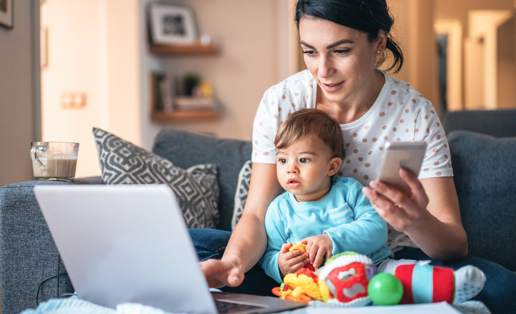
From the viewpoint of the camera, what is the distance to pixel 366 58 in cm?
176

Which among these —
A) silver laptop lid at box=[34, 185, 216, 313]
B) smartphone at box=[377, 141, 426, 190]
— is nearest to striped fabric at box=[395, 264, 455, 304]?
smartphone at box=[377, 141, 426, 190]

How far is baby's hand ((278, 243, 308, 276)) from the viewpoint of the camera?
62.6 inches

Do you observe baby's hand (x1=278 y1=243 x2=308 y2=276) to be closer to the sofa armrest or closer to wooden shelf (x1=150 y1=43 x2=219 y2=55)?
the sofa armrest

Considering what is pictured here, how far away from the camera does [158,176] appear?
89.5 inches

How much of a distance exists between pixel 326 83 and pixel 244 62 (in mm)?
3870

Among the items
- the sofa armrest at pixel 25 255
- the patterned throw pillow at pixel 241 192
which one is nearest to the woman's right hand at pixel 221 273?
the sofa armrest at pixel 25 255

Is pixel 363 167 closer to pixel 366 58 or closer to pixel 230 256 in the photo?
pixel 366 58

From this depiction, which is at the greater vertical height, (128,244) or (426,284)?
(128,244)

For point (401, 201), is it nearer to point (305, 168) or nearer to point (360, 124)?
point (305, 168)

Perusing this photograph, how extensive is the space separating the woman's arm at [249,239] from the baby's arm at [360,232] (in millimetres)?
169

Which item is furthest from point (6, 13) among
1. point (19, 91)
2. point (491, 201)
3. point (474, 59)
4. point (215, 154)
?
point (474, 59)

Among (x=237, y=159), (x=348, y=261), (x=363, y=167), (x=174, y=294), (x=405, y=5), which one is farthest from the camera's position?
(x=405, y=5)

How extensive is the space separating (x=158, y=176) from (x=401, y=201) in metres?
1.06

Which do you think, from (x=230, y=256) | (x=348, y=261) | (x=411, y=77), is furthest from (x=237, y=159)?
(x=411, y=77)
